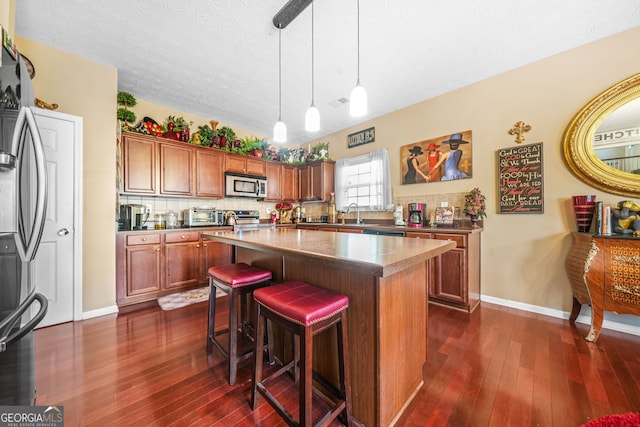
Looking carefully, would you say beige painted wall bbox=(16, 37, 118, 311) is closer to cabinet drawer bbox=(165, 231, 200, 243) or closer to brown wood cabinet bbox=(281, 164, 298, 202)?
cabinet drawer bbox=(165, 231, 200, 243)

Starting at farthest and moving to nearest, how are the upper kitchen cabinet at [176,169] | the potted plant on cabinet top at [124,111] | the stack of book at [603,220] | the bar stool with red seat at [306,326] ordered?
the upper kitchen cabinet at [176,169], the potted plant on cabinet top at [124,111], the stack of book at [603,220], the bar stool with red seat at [306,326]

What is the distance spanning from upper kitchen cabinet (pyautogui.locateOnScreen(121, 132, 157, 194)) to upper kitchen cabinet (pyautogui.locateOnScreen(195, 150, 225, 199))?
56 centimetres

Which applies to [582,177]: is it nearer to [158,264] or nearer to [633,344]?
[633,344]

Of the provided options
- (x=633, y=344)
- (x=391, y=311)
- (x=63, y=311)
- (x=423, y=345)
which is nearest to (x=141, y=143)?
(x=63, y=311)

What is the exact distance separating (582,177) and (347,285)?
276 cm

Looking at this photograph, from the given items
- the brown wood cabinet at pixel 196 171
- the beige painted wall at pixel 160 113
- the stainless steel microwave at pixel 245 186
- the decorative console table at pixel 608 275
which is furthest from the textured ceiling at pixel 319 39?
the decorative console table at pixel 608 275

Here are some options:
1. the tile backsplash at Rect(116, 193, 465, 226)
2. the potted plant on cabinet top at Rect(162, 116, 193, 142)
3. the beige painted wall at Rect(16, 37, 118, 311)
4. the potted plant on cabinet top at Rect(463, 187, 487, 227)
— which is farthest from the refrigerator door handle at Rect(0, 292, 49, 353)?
the potted plant on cabinet top at Rect(463, 187, 487, 227)

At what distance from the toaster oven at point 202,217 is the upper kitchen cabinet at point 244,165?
730 millimetres

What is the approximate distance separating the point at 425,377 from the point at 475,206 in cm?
211

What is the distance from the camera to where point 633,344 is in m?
1.92

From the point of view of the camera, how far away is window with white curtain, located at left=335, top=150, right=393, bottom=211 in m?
3.84

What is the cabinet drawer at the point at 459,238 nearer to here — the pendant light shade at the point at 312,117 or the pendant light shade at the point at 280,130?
the pendant light shade at the point at 312,117

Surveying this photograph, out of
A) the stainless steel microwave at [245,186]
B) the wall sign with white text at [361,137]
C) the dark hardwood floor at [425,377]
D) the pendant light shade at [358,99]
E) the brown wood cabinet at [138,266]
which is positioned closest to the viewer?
the dark hardwood floor at [425,377]

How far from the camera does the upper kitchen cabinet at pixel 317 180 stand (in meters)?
4.57
